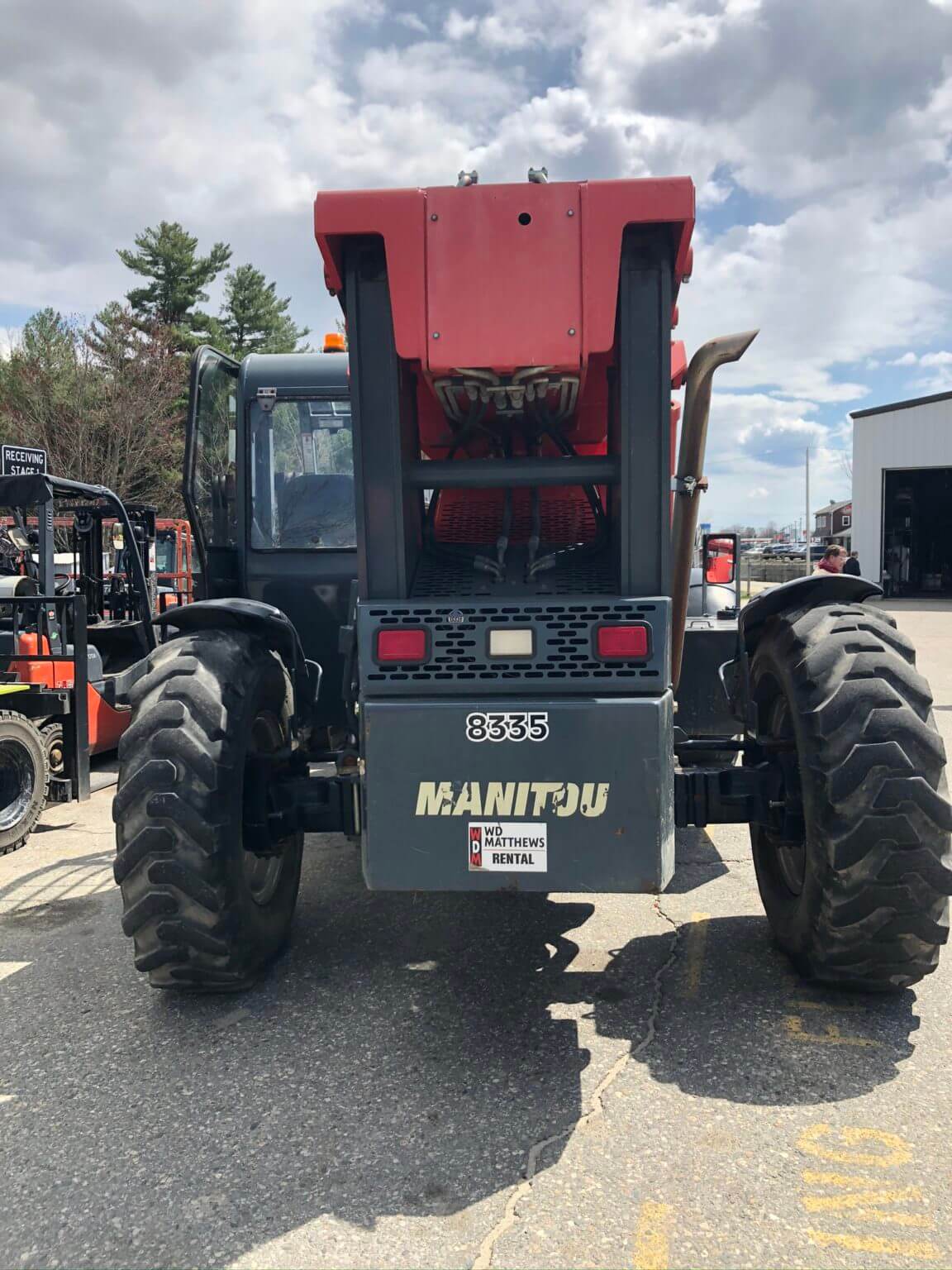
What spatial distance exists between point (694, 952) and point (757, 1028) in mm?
676

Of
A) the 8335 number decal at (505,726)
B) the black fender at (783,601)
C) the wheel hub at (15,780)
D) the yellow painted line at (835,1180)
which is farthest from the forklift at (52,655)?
the yellow painted line at (835,1180)

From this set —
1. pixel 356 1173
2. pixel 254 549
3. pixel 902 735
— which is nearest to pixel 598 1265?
pixel 356 1173

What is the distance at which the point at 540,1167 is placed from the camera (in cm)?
261

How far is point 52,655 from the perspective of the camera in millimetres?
7156

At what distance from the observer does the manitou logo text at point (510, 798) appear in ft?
9.87

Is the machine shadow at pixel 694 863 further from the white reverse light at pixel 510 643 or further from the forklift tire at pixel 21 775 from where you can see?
the forklift tire at pixel 21 775

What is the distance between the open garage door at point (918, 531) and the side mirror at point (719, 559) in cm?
2829

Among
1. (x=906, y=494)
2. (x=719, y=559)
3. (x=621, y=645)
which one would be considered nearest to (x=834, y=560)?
(x=719, y=559)

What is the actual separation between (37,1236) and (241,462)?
404 cm

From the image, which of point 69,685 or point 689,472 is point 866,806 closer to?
point 689,472

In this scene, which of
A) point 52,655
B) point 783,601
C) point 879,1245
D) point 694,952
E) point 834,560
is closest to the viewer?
point 879,1245

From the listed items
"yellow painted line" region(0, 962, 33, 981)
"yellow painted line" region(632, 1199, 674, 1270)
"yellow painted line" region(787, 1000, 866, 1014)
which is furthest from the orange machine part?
"yellow painted line" region(632, 1199, 674, 1270)

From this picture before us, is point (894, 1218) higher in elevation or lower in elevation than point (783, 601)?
lower

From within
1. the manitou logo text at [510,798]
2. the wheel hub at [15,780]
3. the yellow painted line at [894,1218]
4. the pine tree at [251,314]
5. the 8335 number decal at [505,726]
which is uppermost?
the pine tree at [251,314]
